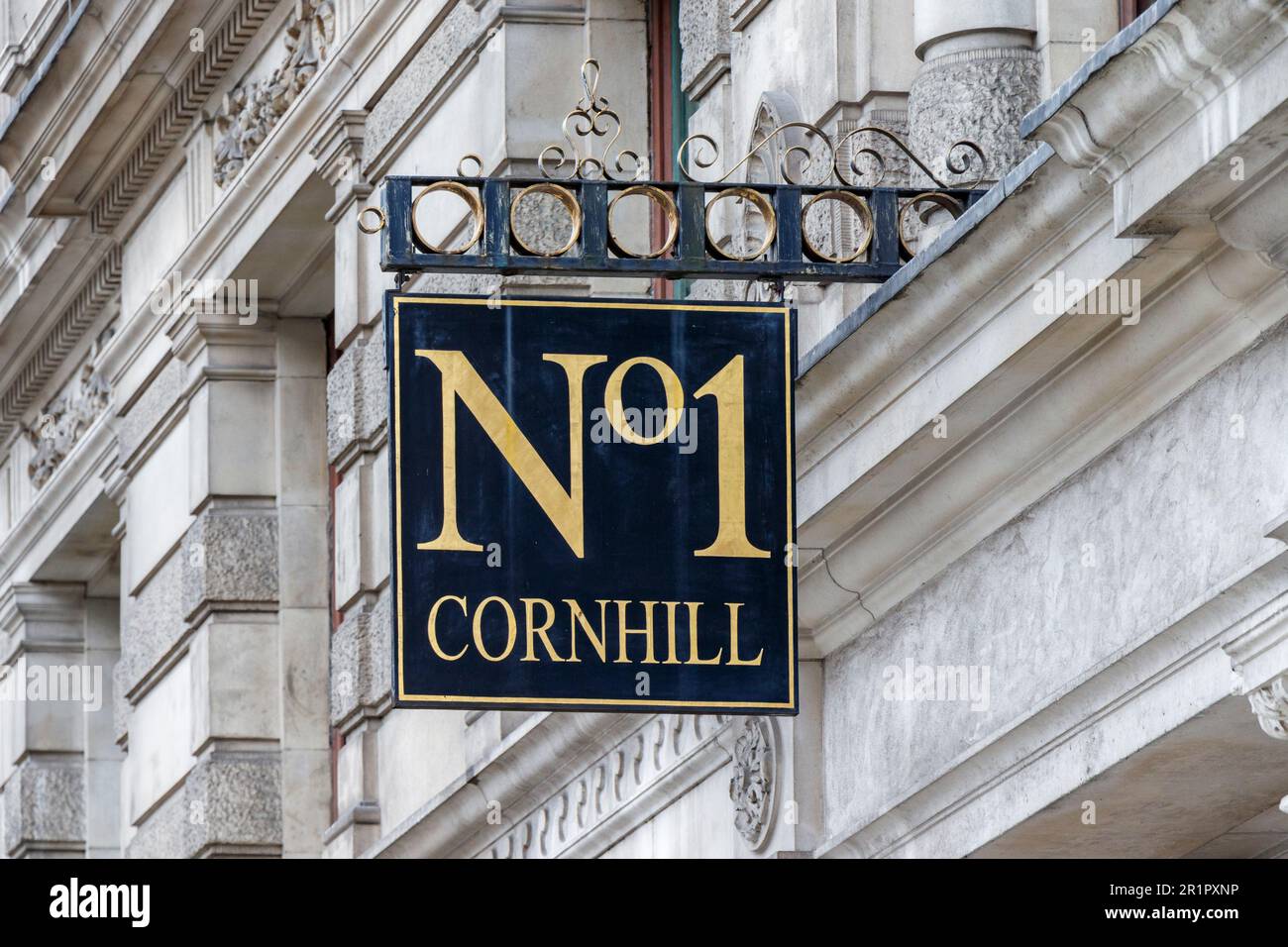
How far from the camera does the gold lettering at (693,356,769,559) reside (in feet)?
33.7

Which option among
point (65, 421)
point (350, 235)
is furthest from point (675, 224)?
point (65, 421)

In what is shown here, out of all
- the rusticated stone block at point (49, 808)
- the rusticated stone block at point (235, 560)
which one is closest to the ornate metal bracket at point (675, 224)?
the rusticated stone block at point (235, 560)

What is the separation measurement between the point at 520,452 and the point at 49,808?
1362 cm

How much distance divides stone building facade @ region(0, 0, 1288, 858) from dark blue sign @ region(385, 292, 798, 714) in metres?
0.36

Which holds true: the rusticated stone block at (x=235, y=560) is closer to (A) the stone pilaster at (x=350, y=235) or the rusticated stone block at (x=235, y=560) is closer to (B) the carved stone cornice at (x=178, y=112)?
(A) the stone pilaster at (x=350, y=235)

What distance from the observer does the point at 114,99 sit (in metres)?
19.4

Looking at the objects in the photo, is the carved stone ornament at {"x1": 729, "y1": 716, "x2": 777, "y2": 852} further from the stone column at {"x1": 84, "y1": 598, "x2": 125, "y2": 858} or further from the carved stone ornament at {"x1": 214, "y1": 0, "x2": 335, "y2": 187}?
the stone column at {"x1": 84, "y1": 598, "x2": 125, "y2": 858}

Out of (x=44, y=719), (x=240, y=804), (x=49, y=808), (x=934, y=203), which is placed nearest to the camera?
(x=934, y=203)

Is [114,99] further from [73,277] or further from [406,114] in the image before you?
[406,114]

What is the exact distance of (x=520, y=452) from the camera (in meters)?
10.3

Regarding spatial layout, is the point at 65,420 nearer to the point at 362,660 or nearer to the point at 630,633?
the point at 362,660

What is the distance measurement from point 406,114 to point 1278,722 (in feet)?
26.9

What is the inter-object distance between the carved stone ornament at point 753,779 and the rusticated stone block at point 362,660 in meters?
3.85

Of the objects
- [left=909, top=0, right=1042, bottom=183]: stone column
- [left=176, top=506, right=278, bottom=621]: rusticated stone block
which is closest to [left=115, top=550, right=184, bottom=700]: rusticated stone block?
[left=176, top=506, right=278, bottom=621]: rusticated stone block
